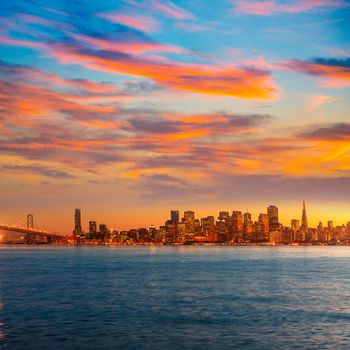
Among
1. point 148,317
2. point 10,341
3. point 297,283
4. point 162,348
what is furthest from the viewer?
point 297,283

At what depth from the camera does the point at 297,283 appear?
83.1 m

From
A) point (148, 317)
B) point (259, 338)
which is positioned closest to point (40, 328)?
point (148, 317)

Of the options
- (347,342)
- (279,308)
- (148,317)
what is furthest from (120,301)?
(347,342)

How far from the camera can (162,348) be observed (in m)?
36.6

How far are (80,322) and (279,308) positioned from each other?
18867 millimetres

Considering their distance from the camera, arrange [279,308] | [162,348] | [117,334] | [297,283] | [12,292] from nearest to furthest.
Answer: [162,348]
[117,334]
[279,308]
[12,292]
[297,283]

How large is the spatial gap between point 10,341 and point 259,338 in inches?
643

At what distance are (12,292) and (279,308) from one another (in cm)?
3241

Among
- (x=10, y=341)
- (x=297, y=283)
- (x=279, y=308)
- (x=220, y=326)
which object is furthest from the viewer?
(x=297, y=283)

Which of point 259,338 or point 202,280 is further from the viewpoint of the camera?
point 202,280

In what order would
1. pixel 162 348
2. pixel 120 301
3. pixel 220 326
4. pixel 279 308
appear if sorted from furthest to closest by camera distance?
pixel 120 301 < pixel 279 308 < pixel 220 326 < pixel 162 348

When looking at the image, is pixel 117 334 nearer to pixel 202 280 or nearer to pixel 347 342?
pixel 347 342

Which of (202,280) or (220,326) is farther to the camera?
(202,280)

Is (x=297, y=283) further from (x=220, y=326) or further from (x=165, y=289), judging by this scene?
(x=220, y=326)
